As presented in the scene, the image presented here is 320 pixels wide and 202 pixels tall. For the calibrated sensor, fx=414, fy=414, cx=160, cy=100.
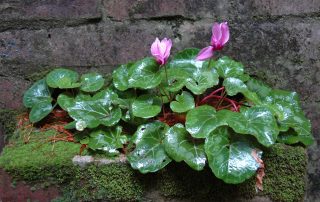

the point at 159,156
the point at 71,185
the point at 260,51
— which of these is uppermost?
the point at 260,51

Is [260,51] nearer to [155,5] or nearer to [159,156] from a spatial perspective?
[155,5]

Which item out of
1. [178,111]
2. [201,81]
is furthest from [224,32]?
[178,111]

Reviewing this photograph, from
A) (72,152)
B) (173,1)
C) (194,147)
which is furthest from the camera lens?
(173,1)

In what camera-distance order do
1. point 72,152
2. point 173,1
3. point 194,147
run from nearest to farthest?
point 194,147 < point 72,152 < point 173,1

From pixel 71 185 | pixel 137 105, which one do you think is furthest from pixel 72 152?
pixel 137 105

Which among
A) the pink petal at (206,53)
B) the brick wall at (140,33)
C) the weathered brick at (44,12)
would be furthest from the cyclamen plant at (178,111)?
the weathered brick at (44,12)

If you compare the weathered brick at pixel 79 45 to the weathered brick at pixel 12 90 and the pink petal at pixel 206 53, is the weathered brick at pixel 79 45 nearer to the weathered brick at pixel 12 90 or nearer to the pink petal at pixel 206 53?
the weathered brick at pixel 12 90

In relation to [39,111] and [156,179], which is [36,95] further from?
[156,179]
